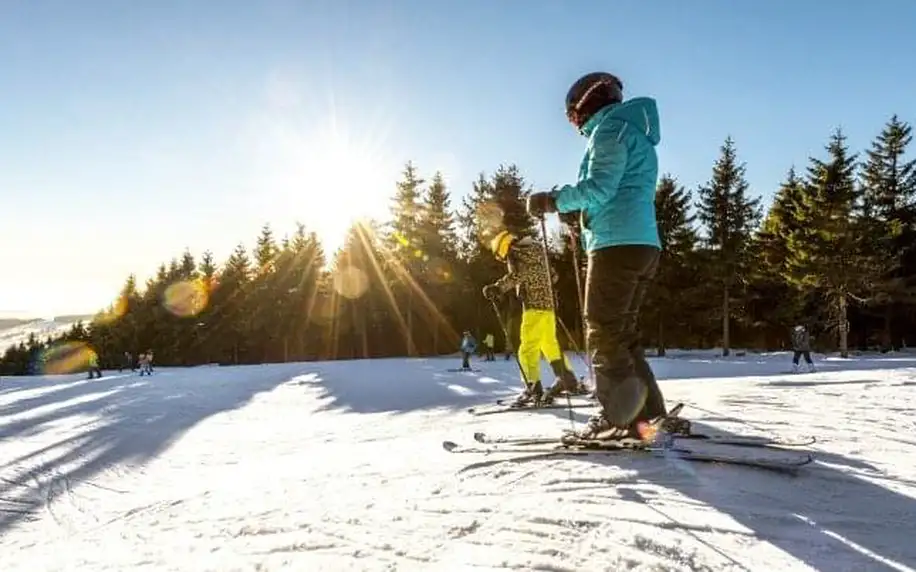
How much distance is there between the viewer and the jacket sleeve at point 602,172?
332 cm

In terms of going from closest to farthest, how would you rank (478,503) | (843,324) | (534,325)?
1. (478,503)
2. (534,325)
3. (843,324)

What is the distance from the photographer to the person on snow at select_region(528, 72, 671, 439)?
11.0ft

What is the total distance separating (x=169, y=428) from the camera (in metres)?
8.09

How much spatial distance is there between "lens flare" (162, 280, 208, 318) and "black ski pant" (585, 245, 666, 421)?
51255mm

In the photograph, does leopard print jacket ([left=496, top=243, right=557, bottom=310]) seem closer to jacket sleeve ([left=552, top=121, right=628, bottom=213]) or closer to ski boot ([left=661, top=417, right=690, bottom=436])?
ski boot ([left=661, top=417, right=690, bottom=436])

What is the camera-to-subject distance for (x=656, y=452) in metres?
3.16

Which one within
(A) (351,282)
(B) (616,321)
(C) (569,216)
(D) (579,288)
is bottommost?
(B) (616,321)

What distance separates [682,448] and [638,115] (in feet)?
6.25

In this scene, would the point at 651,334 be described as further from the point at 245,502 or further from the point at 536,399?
the point at 245,502

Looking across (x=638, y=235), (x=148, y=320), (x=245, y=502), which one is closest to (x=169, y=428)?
(x=245, y=502)

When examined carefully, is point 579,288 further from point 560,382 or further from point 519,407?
point 560,382

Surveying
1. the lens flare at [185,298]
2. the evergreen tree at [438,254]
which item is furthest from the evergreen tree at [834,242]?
the lens flare at [185,298]

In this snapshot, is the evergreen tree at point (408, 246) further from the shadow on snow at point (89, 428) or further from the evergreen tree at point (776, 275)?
the shadow on snow at point (89, 428)

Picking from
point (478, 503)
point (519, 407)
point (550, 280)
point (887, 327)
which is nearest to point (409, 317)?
point (887, 327)
